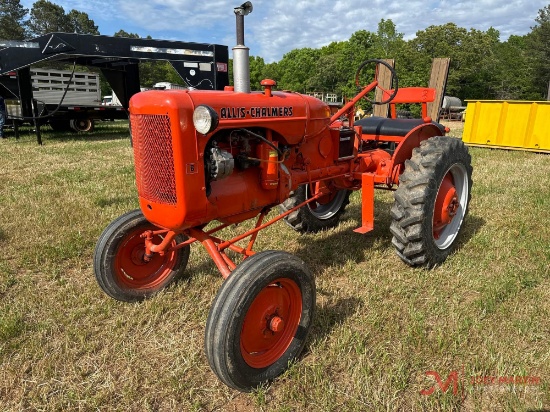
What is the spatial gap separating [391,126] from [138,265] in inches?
114

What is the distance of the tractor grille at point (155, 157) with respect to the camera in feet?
7.30

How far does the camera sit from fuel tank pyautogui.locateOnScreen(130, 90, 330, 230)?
86.5 inches

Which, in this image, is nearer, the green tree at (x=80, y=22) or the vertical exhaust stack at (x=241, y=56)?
the vertical exhaust stack at (x=241, y=56)

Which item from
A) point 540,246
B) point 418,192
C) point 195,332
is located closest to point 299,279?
point 195,332

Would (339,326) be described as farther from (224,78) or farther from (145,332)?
(224,78)

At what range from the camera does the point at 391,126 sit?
4.35m

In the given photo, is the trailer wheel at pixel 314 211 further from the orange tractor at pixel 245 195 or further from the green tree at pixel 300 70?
the green tree at pixel 300 70

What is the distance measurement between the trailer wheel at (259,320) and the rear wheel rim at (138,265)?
3.63ft

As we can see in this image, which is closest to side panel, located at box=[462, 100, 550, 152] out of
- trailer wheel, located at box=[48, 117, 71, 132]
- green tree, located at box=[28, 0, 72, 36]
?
trailer wheel, located at box=[48, 117, 71, 132]

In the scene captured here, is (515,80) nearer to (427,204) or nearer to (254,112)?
(427,204)

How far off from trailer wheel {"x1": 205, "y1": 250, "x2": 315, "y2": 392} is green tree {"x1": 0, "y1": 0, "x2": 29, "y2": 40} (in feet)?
159

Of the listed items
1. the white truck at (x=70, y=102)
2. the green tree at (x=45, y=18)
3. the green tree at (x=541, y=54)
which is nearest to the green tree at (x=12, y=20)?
the green tree at (x=45, y=18)

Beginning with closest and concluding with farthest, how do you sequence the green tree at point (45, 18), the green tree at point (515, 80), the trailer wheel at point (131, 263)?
1. the trailer wheel at point (131, 263)
2. the green tree at point (515, 80)
3. the green tree at point (45, 18)

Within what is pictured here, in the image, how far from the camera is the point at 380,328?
272 centimetres
